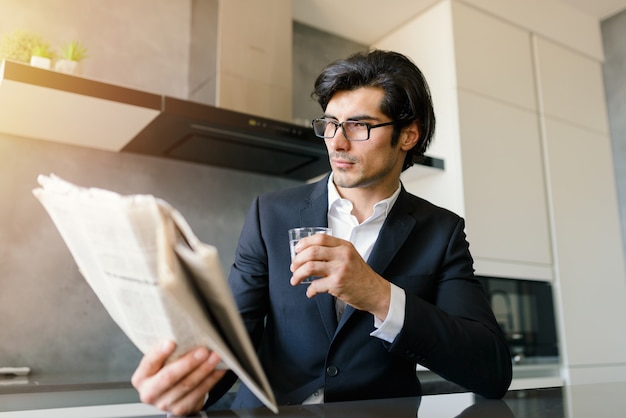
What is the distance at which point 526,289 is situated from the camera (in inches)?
104

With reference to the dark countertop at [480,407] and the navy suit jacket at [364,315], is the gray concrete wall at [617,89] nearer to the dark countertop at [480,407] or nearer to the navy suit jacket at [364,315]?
the navy suit jacket at [364,315]

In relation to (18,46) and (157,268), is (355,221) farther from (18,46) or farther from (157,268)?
(18,46)

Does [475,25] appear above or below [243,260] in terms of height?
above

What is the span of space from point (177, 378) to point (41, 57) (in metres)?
1.58

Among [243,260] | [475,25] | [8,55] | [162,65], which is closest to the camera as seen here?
[243,260]

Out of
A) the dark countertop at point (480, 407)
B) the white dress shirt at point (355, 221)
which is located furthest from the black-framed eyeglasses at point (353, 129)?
the dark countertop at point (480, 407)

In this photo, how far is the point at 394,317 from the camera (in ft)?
3.10

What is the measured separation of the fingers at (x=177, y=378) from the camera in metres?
0.65

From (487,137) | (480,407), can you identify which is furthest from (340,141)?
(487,137)

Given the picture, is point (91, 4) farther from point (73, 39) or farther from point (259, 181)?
point (259, 181)

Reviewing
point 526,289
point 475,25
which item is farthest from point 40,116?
point 526,289

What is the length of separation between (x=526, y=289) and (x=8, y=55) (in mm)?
2383

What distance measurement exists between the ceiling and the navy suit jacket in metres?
1.76

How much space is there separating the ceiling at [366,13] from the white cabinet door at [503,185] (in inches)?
24.1
